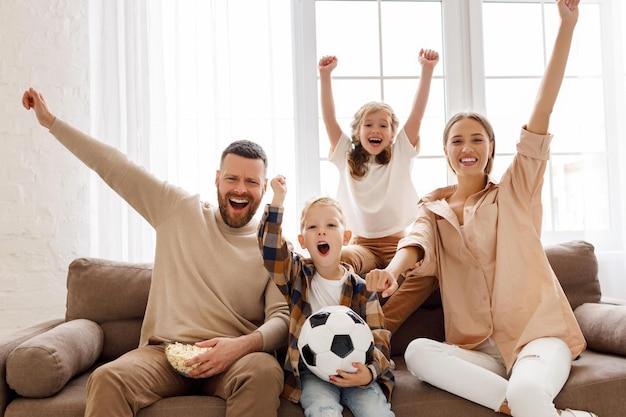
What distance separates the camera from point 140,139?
117 inches

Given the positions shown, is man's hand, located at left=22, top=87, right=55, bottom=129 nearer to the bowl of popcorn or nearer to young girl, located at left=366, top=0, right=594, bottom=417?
the bowl of popcorn

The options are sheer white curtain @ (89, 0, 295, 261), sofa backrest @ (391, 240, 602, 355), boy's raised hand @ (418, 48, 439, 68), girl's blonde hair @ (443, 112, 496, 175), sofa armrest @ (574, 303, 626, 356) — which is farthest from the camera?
sheer white curtain @ (89, 0, 295, 261)

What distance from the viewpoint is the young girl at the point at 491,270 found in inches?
75.1

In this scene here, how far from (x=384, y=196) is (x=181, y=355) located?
1265mm

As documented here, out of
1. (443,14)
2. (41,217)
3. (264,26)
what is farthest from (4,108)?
(443,14)

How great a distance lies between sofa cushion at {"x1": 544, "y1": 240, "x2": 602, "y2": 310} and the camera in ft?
8.19

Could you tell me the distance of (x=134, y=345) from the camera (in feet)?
7.82

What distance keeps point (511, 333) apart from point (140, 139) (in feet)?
6.33

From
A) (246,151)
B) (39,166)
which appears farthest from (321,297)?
(39,166)

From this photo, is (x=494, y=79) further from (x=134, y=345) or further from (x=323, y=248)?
(x=134, y=345)

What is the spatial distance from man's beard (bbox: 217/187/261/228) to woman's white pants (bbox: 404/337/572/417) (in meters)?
0.74

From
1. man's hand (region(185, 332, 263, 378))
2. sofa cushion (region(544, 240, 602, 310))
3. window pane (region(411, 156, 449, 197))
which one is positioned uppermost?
window pane (region(411, 156, 449, 197))

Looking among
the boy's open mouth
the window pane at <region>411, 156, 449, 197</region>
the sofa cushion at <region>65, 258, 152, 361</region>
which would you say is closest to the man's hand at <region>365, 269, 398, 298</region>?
the boy's open mouth

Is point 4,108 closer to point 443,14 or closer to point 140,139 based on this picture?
point 140,139
